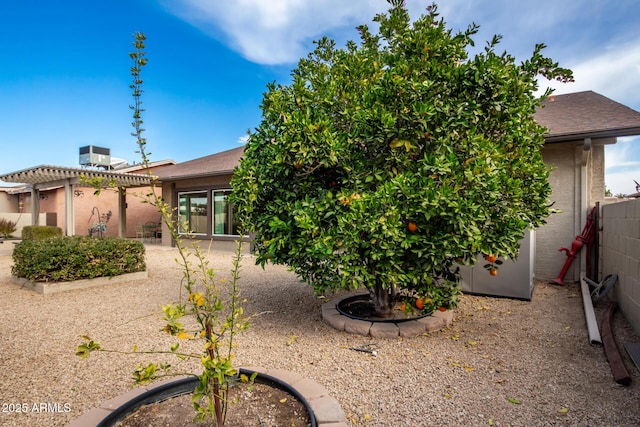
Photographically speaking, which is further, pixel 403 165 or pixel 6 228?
pixel 6 228

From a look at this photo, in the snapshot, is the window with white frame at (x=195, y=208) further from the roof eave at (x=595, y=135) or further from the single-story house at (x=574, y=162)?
the roof eave at (x=595, y=135)

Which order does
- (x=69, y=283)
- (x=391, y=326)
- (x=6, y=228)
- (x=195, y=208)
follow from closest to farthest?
1. (x=391, y=326)
2. (x=69, y=283)
3. (x=195, y=208)
4. (x=6, y=228)

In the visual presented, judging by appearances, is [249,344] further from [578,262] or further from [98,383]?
[578,262]

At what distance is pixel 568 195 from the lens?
650cm

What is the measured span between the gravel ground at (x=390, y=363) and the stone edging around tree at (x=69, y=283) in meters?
0.58

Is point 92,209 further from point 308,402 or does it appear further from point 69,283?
point 308,402

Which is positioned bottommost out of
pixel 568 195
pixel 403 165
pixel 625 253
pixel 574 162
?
pixel 625 253

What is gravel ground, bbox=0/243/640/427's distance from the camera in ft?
7.82

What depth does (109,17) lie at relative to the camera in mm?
7191

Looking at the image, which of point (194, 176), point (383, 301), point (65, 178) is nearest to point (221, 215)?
point (194, 176)

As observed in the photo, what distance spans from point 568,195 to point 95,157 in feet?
67.3

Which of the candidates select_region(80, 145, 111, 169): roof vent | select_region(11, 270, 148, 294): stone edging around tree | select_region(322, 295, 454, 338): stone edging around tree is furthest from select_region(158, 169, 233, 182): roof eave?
select_region(322, 295, 454, 338): stone edging around tree

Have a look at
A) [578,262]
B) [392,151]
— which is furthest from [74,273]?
[578,262]

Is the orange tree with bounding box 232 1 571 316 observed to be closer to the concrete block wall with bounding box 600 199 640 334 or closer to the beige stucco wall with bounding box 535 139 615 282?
the concrete block wall with bounding box 600 199 640 334
